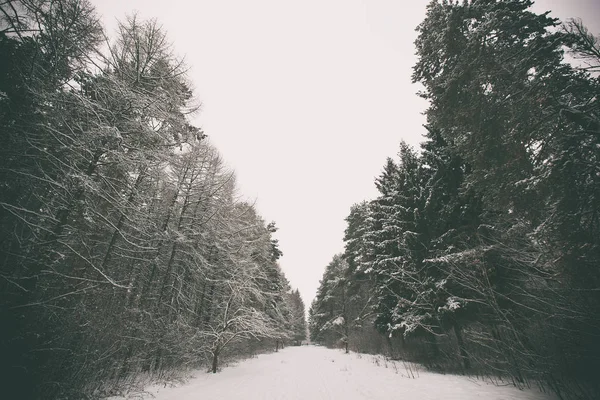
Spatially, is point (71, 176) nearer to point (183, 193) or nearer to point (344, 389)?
point (183, 193)

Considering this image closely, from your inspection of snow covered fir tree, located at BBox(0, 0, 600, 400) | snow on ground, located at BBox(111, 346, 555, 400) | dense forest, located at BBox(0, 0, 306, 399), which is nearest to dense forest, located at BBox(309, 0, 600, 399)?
snow covered fir tree, located at BBox(0, 0, 600, 400)

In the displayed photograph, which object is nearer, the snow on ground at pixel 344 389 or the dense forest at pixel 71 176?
the dense forest at pixel 71 176

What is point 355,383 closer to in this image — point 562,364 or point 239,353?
point 562,364

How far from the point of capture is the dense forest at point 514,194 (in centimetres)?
484

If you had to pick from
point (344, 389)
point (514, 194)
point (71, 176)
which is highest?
point (514, 194)

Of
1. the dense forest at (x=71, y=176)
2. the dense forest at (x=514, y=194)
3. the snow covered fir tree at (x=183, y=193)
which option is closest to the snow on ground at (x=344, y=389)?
the snow covered fir tree at (x=183, y=193)

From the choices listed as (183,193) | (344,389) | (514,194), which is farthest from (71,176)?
(514,194)

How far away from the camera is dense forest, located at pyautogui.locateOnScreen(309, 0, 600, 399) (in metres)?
4.84

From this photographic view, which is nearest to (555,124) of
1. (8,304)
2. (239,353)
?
(8,304)

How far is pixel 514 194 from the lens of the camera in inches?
239

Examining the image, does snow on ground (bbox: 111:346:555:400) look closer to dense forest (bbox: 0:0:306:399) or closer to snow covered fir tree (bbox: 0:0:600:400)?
snow covered fir tree (bbox: 0:0:600:400)

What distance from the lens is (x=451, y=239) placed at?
9742 millimetres

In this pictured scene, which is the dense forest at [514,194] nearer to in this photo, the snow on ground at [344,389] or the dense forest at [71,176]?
the snow on ground at [344,389]

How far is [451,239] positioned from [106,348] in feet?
43.5
